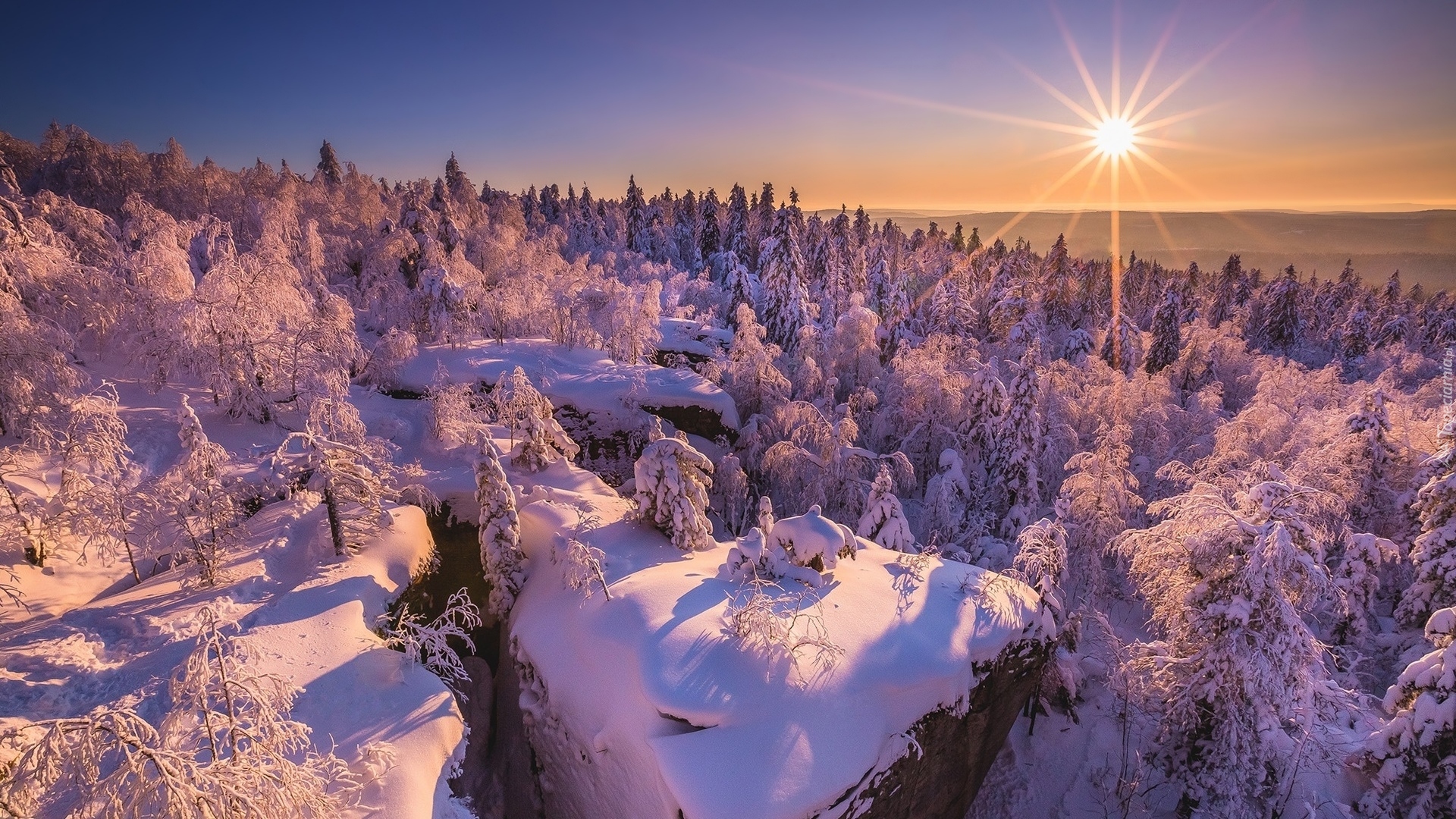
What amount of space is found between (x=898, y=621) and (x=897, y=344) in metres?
29.3

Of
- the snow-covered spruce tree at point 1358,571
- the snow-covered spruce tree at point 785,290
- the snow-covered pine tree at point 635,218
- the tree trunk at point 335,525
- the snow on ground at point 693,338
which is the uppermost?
Result: the snow-covered pine tree at point 635,218

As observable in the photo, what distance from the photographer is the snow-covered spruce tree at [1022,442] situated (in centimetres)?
2272

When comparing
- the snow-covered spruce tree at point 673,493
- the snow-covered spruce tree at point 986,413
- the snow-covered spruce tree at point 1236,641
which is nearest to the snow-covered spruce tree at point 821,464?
the snow-covered spruce tree at point 986,413

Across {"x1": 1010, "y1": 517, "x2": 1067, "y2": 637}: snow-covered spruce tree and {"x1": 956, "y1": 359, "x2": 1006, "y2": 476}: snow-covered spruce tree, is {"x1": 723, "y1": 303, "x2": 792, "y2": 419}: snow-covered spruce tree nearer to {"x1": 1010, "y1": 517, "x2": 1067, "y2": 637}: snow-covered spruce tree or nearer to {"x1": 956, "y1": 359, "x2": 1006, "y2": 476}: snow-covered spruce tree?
{"x1": 956, "y1": 359, "x2": 1006, "y2": 476}: snow-covered spruce tree

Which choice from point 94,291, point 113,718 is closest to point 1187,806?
point 113,718

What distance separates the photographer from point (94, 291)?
57.0ft

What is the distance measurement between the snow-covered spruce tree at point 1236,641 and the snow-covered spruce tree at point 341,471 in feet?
58.4

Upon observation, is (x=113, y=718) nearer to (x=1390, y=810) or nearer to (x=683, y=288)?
(x=1390, y=810)

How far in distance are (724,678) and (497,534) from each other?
305 inches

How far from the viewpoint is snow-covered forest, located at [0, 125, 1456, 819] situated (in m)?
9.74

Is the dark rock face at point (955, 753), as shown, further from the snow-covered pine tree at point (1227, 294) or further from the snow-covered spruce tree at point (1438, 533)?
the snow-covered pine tree at point (1227, 294)

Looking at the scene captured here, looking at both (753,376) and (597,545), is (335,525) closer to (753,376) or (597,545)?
(597,545)

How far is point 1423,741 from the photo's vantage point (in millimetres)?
10266

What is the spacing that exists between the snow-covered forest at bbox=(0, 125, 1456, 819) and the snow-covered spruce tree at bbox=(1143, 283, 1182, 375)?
42.5ft
